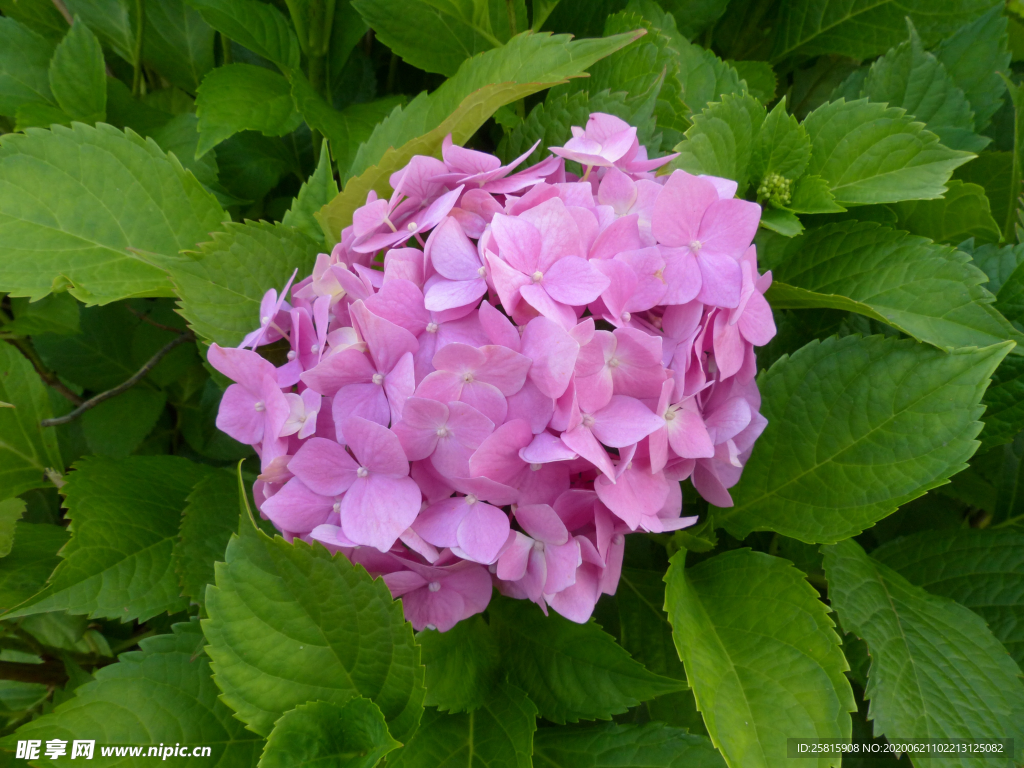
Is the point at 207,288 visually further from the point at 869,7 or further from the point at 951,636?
the point at 869,7

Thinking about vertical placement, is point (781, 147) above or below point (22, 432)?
above

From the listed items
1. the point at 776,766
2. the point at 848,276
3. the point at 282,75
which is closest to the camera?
the point at 776,766

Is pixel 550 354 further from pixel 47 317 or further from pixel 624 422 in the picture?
pixel 47 317

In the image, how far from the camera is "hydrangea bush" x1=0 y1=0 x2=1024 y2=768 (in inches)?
22.7

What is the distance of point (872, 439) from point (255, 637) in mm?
607

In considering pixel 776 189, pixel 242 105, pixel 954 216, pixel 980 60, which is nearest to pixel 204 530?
pixel 242 105

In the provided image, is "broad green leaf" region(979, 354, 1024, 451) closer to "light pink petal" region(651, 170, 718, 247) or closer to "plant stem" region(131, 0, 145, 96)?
"light pink petal" region(651, 170, 718, 247)

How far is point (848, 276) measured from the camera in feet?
2.64

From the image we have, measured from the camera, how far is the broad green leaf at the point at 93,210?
80 centimetres

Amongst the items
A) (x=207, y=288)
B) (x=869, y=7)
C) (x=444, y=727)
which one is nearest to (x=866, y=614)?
(x=444, y=727)

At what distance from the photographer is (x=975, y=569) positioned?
841 mm

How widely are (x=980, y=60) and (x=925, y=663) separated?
0.80 metres

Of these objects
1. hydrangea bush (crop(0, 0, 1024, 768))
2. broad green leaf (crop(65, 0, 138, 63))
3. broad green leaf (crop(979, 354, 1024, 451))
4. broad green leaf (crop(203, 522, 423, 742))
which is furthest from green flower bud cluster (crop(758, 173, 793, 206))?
broad green leaf (crop(65, 0, 138, 63))

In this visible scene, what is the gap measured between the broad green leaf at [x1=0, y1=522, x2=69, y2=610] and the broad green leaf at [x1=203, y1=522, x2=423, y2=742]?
0.38 m
